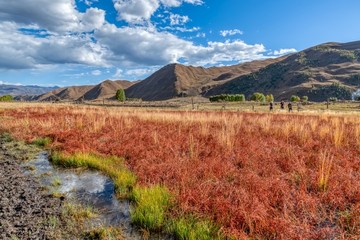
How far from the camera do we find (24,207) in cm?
602

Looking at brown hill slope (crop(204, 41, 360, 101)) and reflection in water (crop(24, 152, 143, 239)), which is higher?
brown hill slope (crop(204, 41, 360, 101))

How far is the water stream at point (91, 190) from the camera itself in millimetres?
5461

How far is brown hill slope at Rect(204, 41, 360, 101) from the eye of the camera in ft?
430

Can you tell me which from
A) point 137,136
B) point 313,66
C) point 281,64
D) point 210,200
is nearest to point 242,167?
point 210,200

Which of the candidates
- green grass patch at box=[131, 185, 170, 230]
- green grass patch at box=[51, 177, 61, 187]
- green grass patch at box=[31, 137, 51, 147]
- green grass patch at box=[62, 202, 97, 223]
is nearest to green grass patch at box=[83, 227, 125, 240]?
green grass patch at box=[131, 185, 170, 230]

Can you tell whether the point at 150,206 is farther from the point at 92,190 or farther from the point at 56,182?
the point at 56,182

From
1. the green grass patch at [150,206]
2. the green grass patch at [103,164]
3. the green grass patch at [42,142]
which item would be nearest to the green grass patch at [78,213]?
the green grass patch at [150,206]

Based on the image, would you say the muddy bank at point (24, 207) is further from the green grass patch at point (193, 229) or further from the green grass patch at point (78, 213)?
the green grass patch at point (193, 229)

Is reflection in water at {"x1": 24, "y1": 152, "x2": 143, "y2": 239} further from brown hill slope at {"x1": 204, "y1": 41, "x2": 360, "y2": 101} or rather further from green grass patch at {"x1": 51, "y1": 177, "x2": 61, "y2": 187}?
brown hill slope at {"x1": 204, "y1": 41, "x2": 360, "y2": 101}

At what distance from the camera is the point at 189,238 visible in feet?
15.0

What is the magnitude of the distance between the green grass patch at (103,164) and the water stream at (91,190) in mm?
228

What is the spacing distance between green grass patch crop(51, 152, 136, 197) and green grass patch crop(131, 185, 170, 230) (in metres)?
0.84

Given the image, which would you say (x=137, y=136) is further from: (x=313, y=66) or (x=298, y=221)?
(x=313, y=66)

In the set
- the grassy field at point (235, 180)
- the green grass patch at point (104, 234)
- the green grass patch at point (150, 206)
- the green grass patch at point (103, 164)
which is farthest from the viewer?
the green grass patch at point (103, 164)
